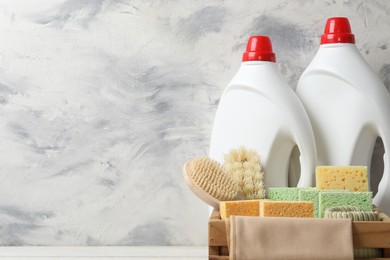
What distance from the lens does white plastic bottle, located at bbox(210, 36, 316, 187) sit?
161 cm

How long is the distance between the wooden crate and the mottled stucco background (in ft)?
1.51

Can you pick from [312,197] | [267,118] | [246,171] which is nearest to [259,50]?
[267,118]

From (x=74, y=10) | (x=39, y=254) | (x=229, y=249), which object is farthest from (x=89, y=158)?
(x=229, y=249)

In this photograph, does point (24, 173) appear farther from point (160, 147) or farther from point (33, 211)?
point (160, 147)

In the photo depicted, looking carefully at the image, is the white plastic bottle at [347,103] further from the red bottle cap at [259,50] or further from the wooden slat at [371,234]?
the wooden slat at [371,234]

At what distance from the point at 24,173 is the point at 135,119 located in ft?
1.03

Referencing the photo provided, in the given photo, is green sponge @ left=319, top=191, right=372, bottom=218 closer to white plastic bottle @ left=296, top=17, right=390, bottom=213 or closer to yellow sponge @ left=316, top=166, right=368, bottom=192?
yellow sponge @ left=316, top=166, right=368, bottom=192

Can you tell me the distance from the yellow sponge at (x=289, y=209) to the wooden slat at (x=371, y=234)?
9cm

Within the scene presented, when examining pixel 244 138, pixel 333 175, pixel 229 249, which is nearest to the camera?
pixel 229 249

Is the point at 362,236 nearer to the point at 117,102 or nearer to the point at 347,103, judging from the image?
the point at 347,103

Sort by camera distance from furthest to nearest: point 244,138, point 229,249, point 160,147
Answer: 1. point 160,147
2. point 244,138
3. point 229,249

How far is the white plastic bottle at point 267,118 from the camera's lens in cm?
161

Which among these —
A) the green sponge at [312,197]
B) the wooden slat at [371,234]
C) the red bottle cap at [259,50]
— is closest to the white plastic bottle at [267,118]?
the red bottle cap at [259,50]

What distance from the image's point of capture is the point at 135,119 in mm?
1764
